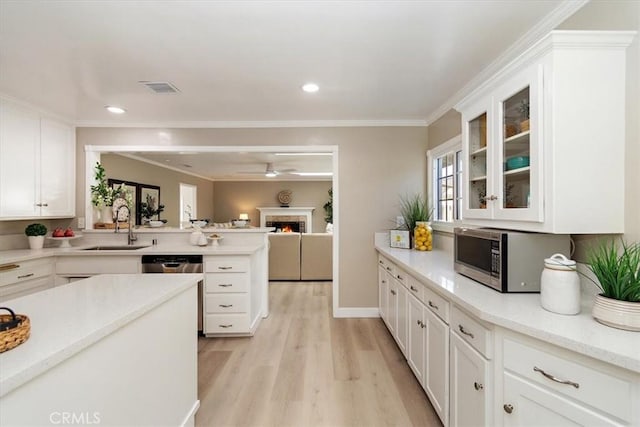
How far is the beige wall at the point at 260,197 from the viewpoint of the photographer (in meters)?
9.79

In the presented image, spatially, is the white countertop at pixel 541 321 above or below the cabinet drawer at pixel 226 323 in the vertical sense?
above

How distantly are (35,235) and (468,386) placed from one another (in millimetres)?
4260

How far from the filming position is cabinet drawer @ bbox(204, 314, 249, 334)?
312 cm

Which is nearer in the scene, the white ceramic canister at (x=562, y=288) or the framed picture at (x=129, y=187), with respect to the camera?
the white ceramic canister at (x=562, y=288)

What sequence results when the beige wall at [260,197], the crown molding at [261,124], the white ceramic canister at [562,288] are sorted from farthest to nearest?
the beige wall at [260,197] < the crown molding at [261,124] < the white ceramic canister at [562,288]

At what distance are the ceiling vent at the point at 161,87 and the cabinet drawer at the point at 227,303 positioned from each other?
2.04 m

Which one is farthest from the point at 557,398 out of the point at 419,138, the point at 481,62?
the point at 419,138

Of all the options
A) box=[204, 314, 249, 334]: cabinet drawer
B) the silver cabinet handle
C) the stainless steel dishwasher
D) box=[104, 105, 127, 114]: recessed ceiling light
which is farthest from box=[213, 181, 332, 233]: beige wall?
the silver cabinet handle

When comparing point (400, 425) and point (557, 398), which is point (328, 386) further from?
point (557, 398)

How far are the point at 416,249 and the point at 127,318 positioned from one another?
2.77 meters

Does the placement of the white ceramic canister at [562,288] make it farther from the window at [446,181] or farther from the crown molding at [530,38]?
the window at [446,181]

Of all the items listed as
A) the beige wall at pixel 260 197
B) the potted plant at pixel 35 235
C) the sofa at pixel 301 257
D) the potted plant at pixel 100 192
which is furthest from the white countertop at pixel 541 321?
the beige wall at pixel 260 197

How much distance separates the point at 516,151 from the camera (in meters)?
1.56

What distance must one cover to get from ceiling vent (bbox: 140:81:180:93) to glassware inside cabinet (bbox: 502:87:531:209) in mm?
2598
